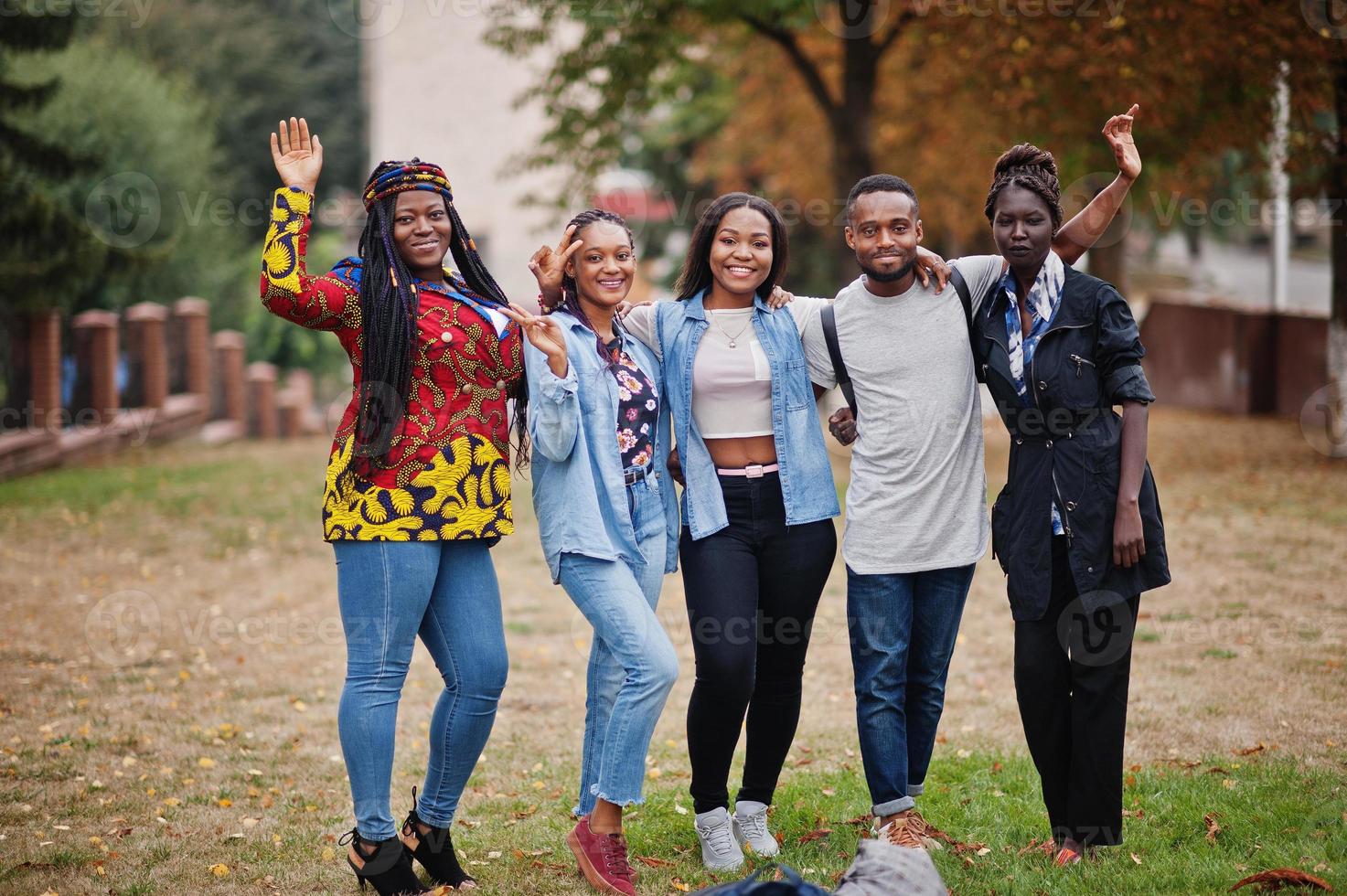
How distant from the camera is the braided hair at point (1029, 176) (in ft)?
13.2

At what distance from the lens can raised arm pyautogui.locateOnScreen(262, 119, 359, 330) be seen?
12.2 ft

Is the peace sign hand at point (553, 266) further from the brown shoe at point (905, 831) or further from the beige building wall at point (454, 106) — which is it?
the beige building wall at point (454, 106)

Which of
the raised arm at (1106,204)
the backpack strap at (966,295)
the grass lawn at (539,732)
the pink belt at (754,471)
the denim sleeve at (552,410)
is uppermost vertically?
the raised arm at (1106,204)

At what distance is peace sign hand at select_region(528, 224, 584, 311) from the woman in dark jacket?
133 cm

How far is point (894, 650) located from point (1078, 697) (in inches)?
22.8

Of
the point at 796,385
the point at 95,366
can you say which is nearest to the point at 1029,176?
the point at 796,385

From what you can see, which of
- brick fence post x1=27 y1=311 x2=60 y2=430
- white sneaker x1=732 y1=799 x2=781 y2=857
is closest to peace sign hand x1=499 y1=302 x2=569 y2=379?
white sneaker x1=732 y1=799 x2=781 y2=857

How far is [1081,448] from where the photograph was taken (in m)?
3.95

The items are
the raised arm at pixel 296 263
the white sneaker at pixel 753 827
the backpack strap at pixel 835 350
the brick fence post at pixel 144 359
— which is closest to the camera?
the raised arm at pixel 296 263

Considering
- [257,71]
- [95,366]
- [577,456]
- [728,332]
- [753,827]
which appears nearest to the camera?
[577,456]

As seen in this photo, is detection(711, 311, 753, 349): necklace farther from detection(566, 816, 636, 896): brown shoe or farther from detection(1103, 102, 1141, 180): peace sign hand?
detection(566, 816, 636, 896): brown shoe

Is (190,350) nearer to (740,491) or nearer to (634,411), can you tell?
(634,411)

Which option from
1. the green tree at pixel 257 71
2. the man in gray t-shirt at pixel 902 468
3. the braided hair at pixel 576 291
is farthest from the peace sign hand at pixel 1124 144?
the green tree at pixel 257 71

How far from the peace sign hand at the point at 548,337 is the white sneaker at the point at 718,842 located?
158 centimetres
